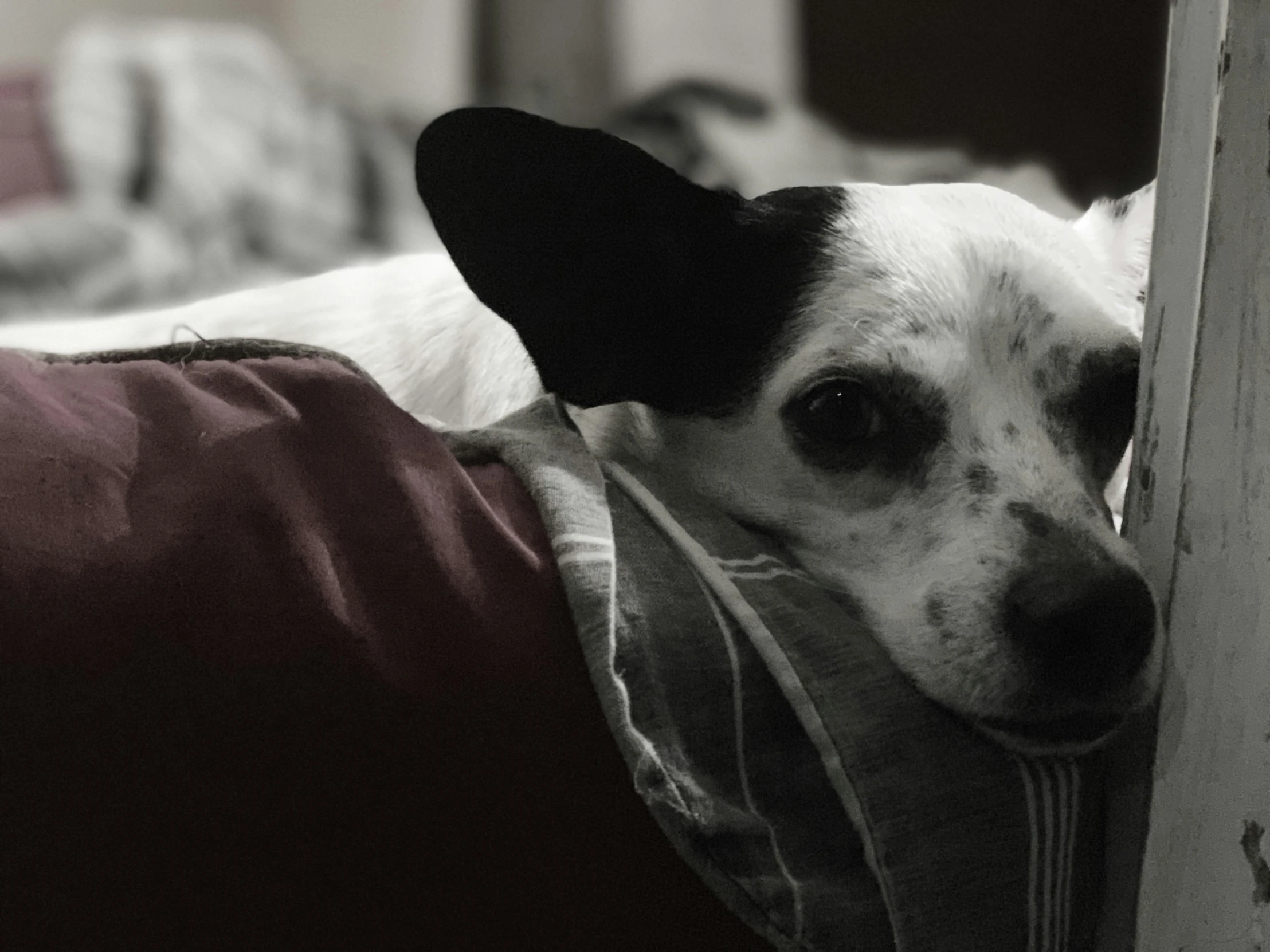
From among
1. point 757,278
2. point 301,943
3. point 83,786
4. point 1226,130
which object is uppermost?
point 1226,130

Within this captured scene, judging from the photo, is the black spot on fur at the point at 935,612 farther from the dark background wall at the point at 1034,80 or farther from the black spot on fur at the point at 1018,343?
the dark background wall at the point at 1034,80

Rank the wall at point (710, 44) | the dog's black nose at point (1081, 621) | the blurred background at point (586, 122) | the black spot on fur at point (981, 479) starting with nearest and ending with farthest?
the dog's black nose at point (1081, 621)
the black spot on fur at point (981, 479)
the blurred background at point (586, 122)
the wall at point (710, 44)

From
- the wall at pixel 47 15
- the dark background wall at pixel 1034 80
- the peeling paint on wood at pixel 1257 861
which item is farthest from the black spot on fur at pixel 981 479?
the wall at pixel 47 15

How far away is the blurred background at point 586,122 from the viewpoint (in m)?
2.39

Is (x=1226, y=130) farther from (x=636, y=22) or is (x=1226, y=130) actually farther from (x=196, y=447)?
(x=636, y=22)

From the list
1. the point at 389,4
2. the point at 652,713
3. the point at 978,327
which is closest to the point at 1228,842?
the point at 652,713

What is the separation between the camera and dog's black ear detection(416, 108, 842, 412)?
892mm

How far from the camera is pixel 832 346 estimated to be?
907mm

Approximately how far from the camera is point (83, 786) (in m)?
0.58

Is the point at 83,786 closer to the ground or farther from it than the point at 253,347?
closer to the ground

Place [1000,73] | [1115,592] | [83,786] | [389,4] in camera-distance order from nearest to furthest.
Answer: [83,786]
[1115,592]
[1000,73]
[389,4]

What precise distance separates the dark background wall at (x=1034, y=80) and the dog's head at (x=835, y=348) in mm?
1710

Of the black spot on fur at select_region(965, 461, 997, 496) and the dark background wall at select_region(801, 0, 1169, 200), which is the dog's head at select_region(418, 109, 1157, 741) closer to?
the black spot on fur at select_region(965, 461, 997, 496)

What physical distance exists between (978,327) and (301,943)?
2.00 feet
